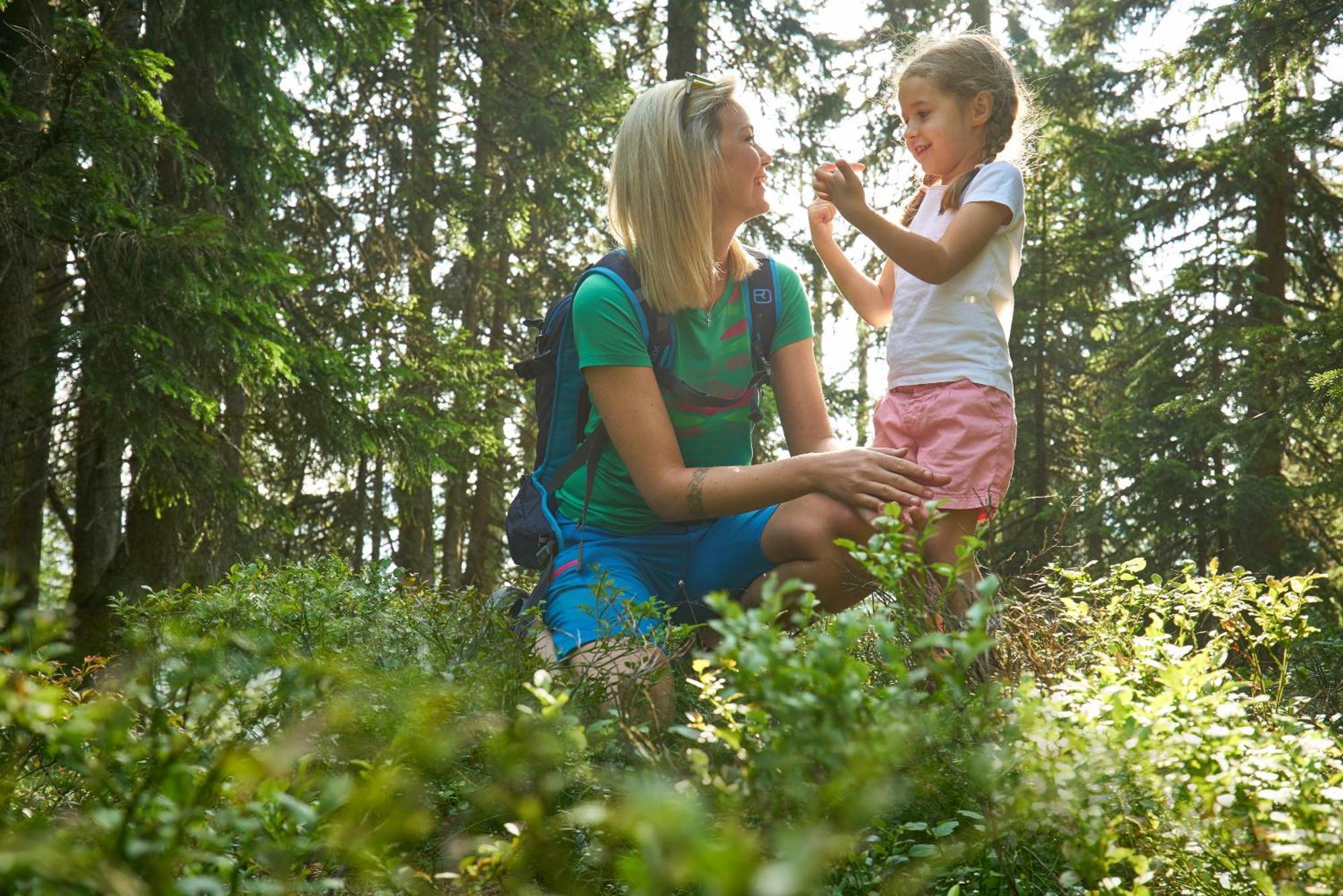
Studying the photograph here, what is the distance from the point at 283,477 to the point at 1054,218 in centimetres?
835

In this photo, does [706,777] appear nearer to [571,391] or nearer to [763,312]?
[571,391]

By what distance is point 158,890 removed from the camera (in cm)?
96

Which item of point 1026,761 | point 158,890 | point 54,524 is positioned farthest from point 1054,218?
point 54,524

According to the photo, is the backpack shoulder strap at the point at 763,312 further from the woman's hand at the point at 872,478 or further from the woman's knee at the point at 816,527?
the woman's hand at the point at 872,478

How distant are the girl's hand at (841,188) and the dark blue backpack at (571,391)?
1.63ft

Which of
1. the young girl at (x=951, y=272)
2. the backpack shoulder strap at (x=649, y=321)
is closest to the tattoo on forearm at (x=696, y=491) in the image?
the backpack shoulder strap at (x=649, y=321)

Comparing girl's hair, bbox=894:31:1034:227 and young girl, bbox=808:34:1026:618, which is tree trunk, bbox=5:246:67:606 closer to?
young girl, bbox=808:34:1026:618

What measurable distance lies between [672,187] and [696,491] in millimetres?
1051

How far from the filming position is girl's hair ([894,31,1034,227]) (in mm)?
3533

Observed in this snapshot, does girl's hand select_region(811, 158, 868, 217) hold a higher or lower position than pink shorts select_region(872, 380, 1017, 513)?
higher

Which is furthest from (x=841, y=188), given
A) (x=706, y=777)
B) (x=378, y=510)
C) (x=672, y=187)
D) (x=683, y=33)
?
(x=378, y=510)

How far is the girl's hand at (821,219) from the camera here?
3635 millimetres

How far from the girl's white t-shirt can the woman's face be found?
652 millimetres

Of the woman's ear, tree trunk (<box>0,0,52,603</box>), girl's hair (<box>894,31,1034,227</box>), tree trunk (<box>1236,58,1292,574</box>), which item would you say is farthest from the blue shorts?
tree trunk (<box>1236,58,1292,574</box>)
